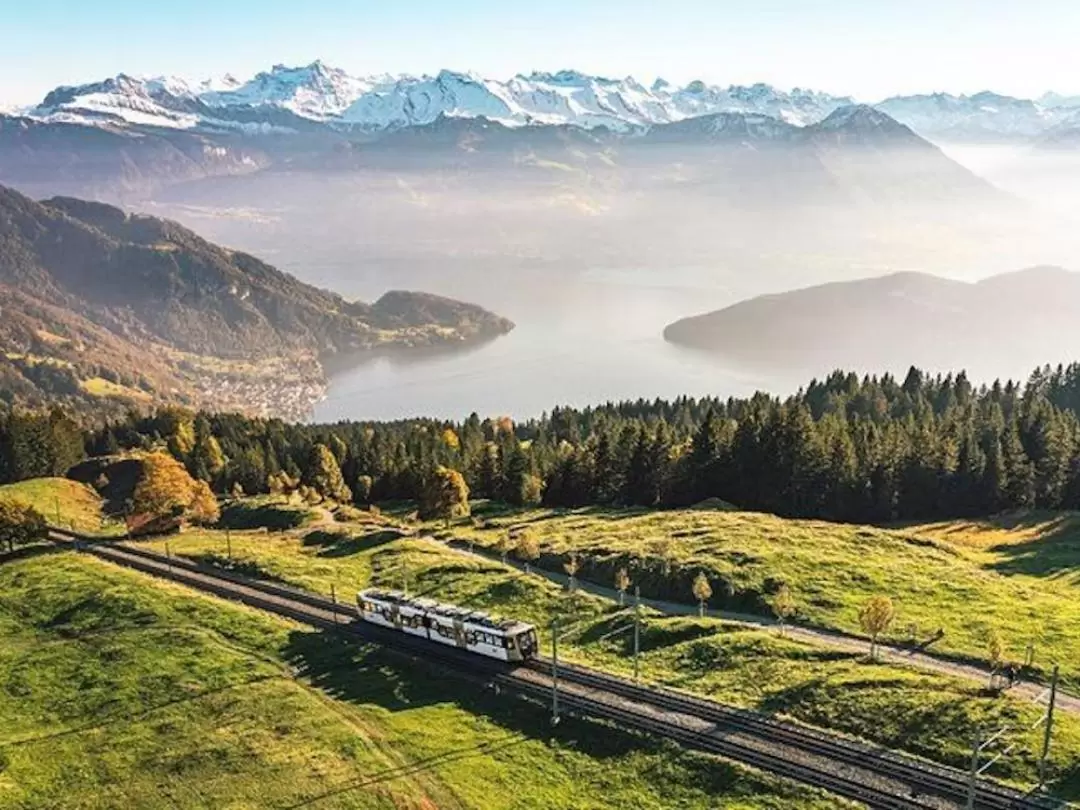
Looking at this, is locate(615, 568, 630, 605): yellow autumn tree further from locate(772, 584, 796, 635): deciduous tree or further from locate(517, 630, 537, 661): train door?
locate(517, 630, 537, 661): train door

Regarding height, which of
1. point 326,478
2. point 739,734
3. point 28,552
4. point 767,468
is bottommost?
point 28,552

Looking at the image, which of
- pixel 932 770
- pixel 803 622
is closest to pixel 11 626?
pixel 803 622

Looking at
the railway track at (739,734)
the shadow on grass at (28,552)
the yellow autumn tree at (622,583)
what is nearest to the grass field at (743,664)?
the yellow autumn tree at (622,583)

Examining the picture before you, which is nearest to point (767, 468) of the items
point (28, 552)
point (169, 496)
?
point (169, 496)

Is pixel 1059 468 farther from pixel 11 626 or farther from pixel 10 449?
pixel 10 449

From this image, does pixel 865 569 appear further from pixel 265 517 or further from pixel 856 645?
pixel 265 517

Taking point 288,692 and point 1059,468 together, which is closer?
point 288,692

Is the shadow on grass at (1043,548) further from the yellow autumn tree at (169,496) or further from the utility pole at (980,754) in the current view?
the yellow autumn tree at (169,496)

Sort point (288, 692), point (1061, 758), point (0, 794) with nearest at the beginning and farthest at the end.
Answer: point (1061, 758) < point (0, 794) < point (288, 692)
